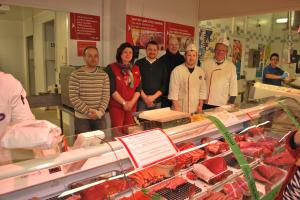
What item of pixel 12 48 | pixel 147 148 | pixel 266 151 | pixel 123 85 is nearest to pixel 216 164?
pixel 266 151

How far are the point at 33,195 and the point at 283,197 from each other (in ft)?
4.09

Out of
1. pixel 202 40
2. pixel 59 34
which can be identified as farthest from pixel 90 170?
pixel 202 40

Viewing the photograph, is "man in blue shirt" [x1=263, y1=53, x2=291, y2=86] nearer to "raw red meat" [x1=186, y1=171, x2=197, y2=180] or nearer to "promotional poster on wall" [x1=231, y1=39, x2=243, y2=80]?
"promotional poster on wall" [x1=231, y1=39, x2=243, y2=80]

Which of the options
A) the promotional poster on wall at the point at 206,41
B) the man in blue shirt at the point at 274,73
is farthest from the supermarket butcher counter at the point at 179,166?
the promotional poster on wall at the point at 206,41

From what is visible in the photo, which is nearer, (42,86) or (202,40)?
(202,40)

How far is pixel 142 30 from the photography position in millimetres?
4754

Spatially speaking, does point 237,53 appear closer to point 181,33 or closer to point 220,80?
point 181,33

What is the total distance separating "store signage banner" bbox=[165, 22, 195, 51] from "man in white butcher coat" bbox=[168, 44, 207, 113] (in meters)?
1.78

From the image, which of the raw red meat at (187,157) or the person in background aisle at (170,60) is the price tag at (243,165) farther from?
the person in background aisle at (170,60)

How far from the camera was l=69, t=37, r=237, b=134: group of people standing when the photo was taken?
318 cm

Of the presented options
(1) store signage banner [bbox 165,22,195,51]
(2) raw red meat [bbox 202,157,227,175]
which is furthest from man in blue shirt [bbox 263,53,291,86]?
(2) raw red meat [bbox 202,157,227,175]

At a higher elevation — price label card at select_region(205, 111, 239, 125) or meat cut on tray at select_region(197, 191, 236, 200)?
price label card at select_region(205, 111, 239, 125)

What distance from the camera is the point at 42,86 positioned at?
268 inches

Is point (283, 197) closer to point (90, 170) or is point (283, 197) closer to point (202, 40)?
point (90, 170)
